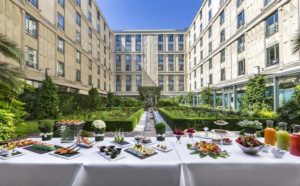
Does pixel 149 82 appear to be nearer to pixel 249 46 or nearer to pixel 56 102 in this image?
pixel 249 46

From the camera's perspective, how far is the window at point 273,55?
13.3 m

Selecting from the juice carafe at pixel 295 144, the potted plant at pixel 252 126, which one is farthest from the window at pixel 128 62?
the juice carafe at pixel 295 144

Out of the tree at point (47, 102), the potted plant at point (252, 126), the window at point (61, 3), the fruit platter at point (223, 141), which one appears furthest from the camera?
the window at point (61, 3)

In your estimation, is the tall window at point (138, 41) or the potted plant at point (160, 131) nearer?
the potted plant at point (160, 131)

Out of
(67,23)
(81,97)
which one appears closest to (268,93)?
(81,97)

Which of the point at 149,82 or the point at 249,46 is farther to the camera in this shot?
the point at 149,82

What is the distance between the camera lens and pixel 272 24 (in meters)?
14.0

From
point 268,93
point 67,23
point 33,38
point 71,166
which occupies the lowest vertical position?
point 71,166

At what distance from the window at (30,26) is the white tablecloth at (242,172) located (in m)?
16.9

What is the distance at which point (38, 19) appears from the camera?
48.5 feet

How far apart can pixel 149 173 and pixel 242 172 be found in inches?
57.0

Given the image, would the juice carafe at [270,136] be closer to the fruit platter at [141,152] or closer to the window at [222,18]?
the fruit platter at [141,152]

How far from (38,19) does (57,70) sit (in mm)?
5252

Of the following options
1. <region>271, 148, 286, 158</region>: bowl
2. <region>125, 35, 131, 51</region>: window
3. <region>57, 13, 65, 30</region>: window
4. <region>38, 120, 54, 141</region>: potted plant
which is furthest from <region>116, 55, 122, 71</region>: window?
<region>271, 148, 286, 158</region>: bowl
